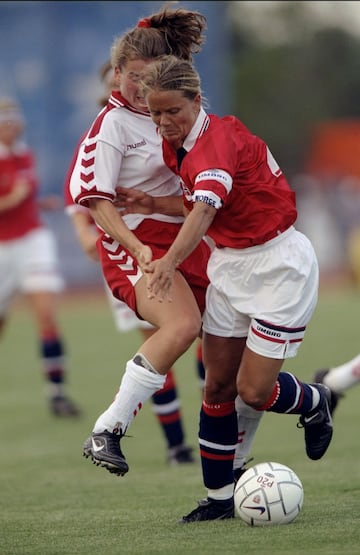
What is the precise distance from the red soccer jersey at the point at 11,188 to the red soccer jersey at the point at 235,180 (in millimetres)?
5945

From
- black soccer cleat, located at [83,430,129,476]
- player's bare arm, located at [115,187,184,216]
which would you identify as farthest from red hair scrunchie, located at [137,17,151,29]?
black soccer cleat, located at [83,430,129,476]

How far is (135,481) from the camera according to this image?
7.69 metres

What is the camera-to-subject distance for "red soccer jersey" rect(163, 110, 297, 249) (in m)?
5.35

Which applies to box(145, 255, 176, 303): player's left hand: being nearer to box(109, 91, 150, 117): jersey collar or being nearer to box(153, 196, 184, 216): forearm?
box(153, 196, 184, 216): forearm

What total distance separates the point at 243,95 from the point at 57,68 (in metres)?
22.3

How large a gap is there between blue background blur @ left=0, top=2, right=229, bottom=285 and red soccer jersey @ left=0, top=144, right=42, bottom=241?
1230 centimetres

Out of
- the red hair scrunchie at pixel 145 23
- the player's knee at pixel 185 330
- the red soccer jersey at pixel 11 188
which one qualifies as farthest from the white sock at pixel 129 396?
the red soccer jersey at pixel 11 188

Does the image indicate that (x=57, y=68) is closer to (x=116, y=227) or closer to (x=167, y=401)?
(x=167, y=401)

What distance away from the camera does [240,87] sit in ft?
154

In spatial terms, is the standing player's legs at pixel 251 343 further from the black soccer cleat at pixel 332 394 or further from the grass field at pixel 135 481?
the black soccer cleat at pixel 332 394

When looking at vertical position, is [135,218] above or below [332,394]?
above

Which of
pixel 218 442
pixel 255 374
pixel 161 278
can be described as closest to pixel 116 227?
pixel 161 278

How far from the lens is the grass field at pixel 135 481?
17.2 feet

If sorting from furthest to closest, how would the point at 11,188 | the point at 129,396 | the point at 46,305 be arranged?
the point at 11,188, the point at 46,305, the point at 129,396
